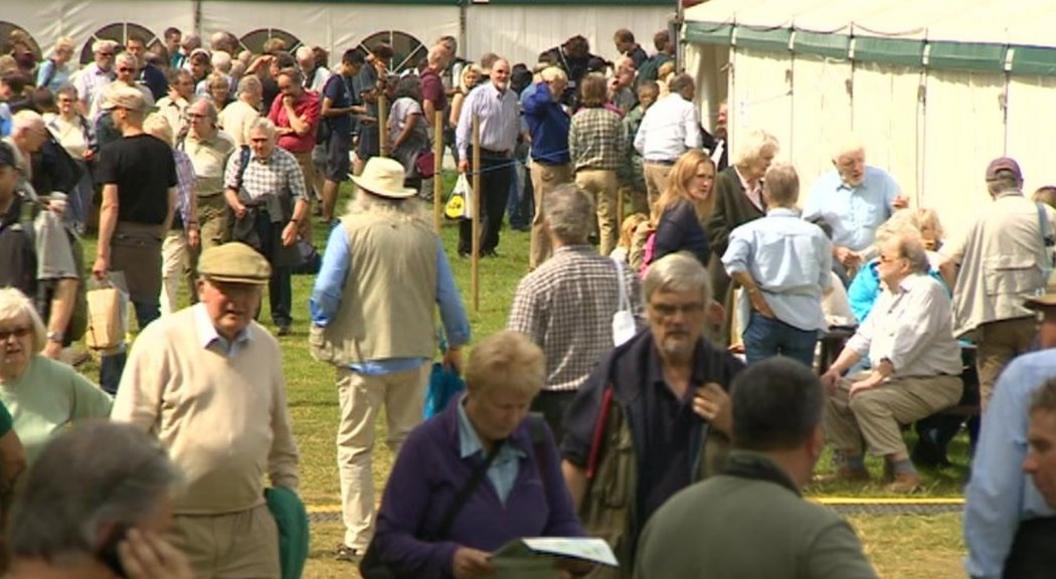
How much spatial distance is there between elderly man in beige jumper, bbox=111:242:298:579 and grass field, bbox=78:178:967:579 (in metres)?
2.89

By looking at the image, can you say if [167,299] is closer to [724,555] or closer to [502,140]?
[502,140]

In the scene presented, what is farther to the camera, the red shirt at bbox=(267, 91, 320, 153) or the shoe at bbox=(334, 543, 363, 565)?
the red shirt at bbox=(267, 91, 320, 153)

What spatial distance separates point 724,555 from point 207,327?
2.90m

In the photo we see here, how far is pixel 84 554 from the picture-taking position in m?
3.74

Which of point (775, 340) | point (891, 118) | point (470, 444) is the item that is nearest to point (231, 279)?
point (470, 444)

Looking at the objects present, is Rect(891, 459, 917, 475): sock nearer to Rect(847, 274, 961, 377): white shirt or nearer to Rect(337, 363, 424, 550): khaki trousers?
Rect(847, 274, 961, 377): white shirt

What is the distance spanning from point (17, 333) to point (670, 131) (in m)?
14.9

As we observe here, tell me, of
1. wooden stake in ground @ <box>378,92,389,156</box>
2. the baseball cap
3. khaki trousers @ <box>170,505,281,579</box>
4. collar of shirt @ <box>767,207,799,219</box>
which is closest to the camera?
khaki trousers @ <box>170,505,281,579</box>

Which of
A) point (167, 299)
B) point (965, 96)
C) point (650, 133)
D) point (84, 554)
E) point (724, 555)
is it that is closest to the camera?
point (84, 554)

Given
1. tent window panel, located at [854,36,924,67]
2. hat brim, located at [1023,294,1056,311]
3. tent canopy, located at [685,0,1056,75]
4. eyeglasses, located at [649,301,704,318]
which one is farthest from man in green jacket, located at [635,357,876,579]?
tent window panel, located at [854,36,924,67]

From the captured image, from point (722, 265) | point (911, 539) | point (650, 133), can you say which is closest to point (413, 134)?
point (650, 133)

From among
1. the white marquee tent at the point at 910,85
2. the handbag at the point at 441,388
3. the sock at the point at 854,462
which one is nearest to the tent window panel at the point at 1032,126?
the white marquee tent at the point at 910,85

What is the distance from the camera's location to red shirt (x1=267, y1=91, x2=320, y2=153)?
24.6 metres

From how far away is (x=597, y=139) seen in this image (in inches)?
848
